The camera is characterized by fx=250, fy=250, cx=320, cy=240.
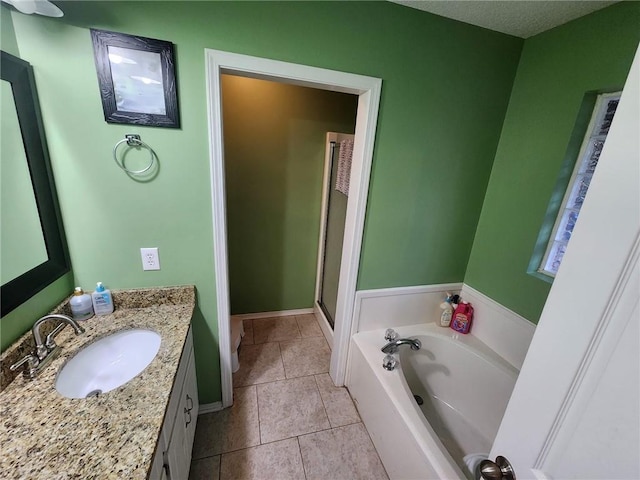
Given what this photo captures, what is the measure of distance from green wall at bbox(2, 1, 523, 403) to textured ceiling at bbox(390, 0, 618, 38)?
6 centimetres

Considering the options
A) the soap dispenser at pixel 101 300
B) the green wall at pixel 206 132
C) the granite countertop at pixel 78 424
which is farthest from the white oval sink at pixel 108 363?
the green wall at pixel 206 132

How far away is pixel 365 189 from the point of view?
1443 millimetres

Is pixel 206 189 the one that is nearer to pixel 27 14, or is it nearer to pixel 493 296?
pixel 27 14

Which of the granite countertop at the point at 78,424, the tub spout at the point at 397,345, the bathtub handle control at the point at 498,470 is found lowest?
the tub spout at the point at 397,345

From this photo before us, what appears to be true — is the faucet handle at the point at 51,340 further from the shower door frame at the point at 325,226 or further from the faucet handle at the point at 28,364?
the shower door frame at the point at 325,226

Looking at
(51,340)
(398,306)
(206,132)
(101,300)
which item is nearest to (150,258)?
(101,300)

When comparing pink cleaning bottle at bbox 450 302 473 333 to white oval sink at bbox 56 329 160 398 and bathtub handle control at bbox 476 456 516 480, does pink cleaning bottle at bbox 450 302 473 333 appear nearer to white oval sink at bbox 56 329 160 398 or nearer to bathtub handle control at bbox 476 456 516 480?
bathtub handle control at bbox 476 456 516 480

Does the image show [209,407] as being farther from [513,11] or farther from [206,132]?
[513,11]

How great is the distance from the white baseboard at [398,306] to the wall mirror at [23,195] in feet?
5.08

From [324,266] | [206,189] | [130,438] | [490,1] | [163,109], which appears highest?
[490,1]

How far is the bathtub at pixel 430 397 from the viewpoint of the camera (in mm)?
1175

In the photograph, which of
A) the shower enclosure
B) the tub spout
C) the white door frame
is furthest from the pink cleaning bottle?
the shower enclosure

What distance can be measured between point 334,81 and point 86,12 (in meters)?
1.00

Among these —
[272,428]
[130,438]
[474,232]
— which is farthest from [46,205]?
[474,232]
